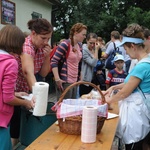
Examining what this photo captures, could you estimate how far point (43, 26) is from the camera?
2699 millimetres

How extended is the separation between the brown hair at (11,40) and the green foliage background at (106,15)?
637 inches

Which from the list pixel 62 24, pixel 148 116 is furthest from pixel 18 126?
pixel 62 24

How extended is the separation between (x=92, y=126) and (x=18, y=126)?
1.21m

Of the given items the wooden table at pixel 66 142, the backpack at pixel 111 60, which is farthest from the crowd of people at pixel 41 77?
the backpack at pixel 111 60

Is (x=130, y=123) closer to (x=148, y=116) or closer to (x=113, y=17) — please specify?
(x=148, y=116)

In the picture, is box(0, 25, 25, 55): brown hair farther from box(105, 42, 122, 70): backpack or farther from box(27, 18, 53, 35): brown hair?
box(105, 42, 122, 70): backpack

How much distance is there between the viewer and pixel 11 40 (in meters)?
2.09

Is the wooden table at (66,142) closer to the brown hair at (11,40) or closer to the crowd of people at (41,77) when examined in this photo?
the crowd of people at (41,77)

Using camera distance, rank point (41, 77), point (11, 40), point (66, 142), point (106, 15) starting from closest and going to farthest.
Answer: point (66, 142) → point (11, 40) → point (41, 77) → point (106, 15)

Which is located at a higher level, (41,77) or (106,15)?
(106,15)

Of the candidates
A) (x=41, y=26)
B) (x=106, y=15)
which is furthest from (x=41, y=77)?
(x=106, y=15)

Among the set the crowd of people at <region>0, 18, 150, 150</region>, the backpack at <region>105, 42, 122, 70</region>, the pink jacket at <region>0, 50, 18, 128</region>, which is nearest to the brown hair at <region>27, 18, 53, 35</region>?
the crowd of people at <region>0, 18, 150, 150</region>

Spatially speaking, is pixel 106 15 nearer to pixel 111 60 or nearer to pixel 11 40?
pixel 111 60

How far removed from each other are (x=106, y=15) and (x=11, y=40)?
1801 centimetres
